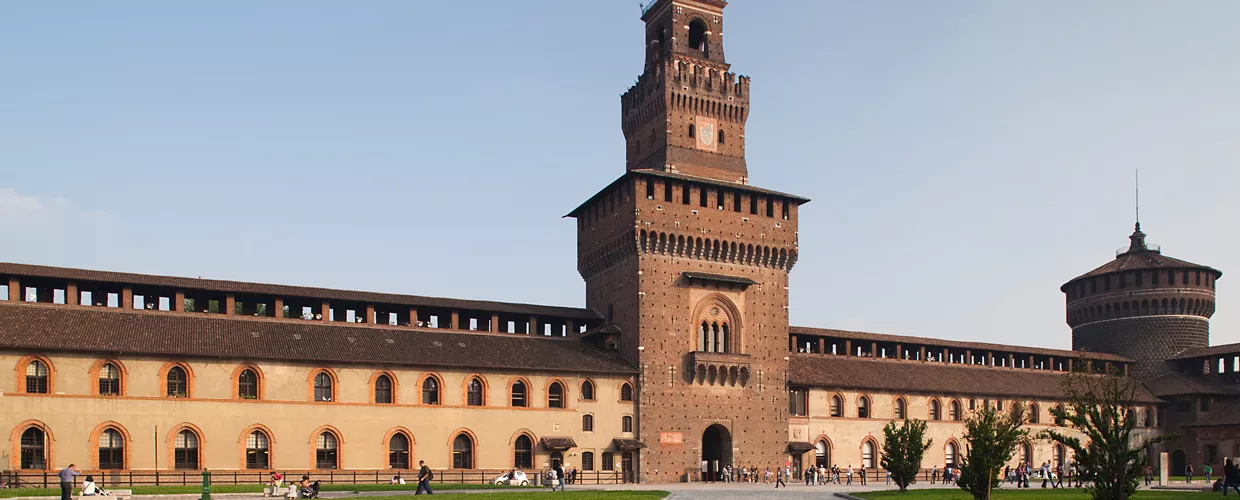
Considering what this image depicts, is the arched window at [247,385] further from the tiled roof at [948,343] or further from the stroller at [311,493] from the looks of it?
the tiled roof at [948,343]

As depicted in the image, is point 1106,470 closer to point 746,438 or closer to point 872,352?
point 746,438

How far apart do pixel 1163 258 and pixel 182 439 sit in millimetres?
80784

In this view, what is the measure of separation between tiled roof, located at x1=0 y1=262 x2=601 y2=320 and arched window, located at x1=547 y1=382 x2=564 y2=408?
18.6 ft

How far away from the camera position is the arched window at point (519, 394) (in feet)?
216

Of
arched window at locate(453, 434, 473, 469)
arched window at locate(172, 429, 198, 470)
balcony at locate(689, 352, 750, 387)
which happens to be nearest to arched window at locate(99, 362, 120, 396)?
arched window at locate(172, 429, 198, 470)

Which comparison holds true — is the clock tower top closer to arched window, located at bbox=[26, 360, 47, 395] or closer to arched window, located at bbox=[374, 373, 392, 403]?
arched window, located at bbox=[374, 373, 392, 403]

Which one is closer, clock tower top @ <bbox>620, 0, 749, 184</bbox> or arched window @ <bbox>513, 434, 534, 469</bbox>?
arched window @ <bbox>513, 434, 534, 469</bbox>

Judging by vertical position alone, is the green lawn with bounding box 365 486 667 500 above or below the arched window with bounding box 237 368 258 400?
below

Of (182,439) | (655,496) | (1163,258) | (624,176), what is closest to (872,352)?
(624,176)

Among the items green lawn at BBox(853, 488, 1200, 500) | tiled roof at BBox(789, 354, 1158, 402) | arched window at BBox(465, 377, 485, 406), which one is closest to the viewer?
green lawn at BBox(853, 488, 1200, 500)

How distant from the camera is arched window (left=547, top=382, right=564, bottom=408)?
219 feet

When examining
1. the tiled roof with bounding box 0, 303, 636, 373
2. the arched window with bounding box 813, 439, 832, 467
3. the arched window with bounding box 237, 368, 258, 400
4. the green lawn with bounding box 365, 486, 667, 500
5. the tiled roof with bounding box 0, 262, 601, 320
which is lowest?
the arched window with bounding box 813, 439, 832, 467

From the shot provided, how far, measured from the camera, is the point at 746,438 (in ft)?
237

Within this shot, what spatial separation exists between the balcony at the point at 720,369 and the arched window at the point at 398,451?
18369 mm
